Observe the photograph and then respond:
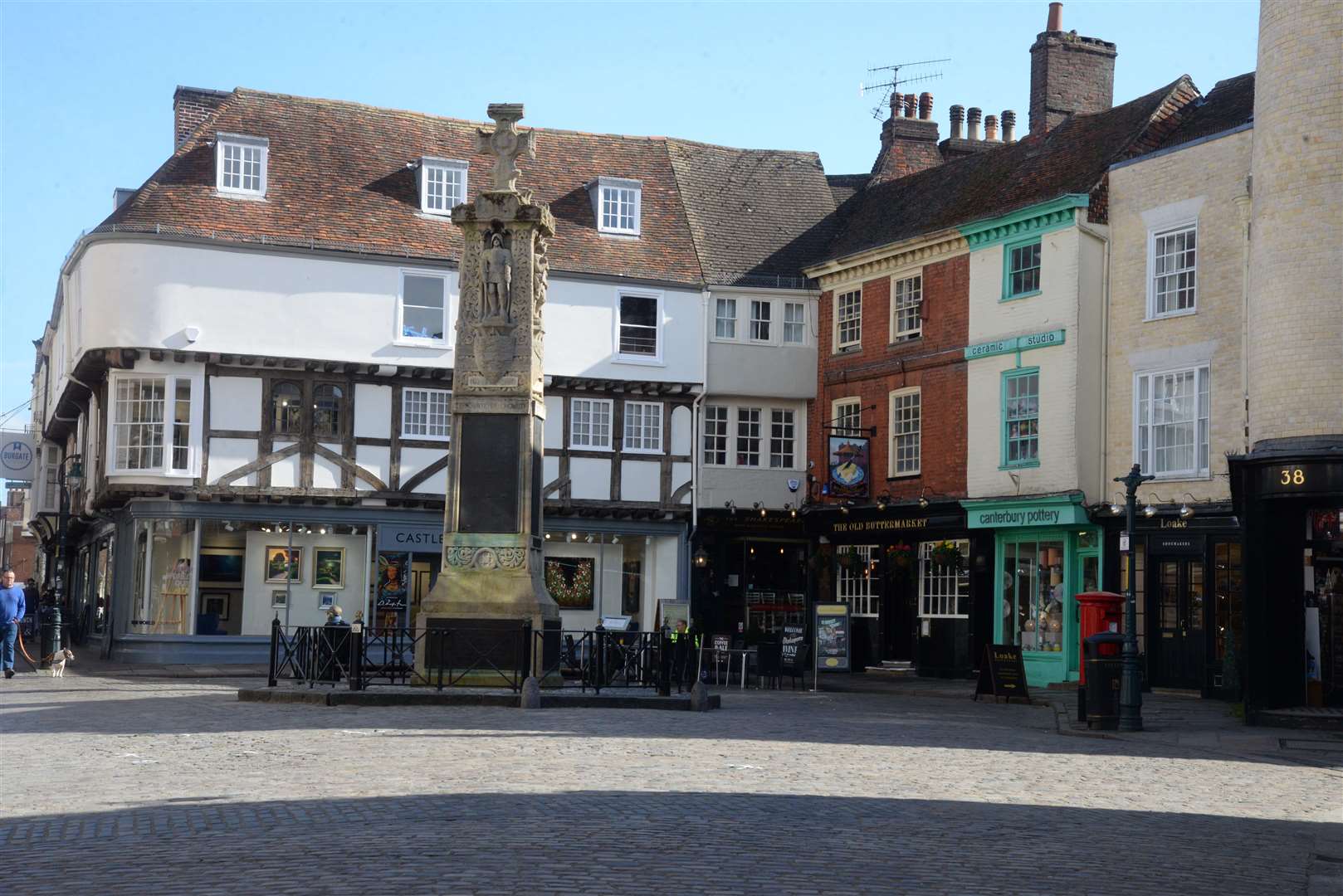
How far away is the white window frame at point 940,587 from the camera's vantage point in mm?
35656

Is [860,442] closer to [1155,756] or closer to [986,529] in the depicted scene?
[986,529]

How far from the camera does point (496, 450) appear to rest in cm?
2303

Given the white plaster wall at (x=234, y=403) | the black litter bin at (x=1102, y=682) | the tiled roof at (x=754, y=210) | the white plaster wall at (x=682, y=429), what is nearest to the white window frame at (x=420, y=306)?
the white plaster wall at (x=234, y=403)

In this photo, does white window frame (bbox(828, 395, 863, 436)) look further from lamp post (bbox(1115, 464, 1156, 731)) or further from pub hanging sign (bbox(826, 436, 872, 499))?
lamp post (bbox(1115, 464, 1156, 731))

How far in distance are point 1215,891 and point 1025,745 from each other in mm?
9610

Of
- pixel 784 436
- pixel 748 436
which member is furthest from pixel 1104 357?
pixel 748 436

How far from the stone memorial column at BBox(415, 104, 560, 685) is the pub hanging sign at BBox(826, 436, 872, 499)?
15433mm

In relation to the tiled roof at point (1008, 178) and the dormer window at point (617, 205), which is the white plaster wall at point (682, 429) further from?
the tiled roof at point (1008, 178)

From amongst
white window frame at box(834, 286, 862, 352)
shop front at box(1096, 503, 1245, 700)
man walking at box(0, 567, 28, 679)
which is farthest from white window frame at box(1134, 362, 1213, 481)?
man walking at box(0, 567, 28, 679)

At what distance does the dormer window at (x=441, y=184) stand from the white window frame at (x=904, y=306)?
10.5m

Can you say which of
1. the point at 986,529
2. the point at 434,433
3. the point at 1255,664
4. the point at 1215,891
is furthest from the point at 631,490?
the point at 1215,891

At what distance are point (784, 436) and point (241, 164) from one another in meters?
14.6

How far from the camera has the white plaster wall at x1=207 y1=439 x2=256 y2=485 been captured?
3612 centimetres

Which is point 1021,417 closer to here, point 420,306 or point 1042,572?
point 1042,572
